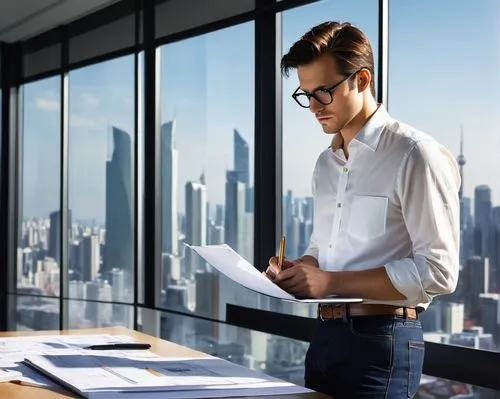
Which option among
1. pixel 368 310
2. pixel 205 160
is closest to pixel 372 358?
pixel 368 310

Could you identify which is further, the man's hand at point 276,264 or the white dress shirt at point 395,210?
the man's hand at point 276,264

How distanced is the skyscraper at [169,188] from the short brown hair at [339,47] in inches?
123

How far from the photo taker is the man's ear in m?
1.87

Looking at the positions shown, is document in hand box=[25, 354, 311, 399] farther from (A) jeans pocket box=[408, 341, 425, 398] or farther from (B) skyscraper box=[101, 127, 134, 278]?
(B) skyscraper box=[101, 127, 134, 278]

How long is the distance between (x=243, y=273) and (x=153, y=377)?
0.27m

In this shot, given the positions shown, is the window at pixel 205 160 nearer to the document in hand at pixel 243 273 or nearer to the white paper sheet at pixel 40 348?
the white paper sheet at pixel 40 348

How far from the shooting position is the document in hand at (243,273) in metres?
1.65

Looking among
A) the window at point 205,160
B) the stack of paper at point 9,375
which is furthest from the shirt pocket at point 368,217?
the window at point 205,160

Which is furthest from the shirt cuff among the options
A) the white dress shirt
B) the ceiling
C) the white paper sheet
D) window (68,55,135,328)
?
the ceiling

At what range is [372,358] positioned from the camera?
1.74 metres

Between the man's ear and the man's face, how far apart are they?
0.04 feet

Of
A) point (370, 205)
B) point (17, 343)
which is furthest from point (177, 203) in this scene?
point (370, 205)

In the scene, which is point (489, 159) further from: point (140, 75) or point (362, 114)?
point (140, 75)

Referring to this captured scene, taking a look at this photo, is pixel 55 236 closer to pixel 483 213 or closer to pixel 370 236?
pixel 483 213
